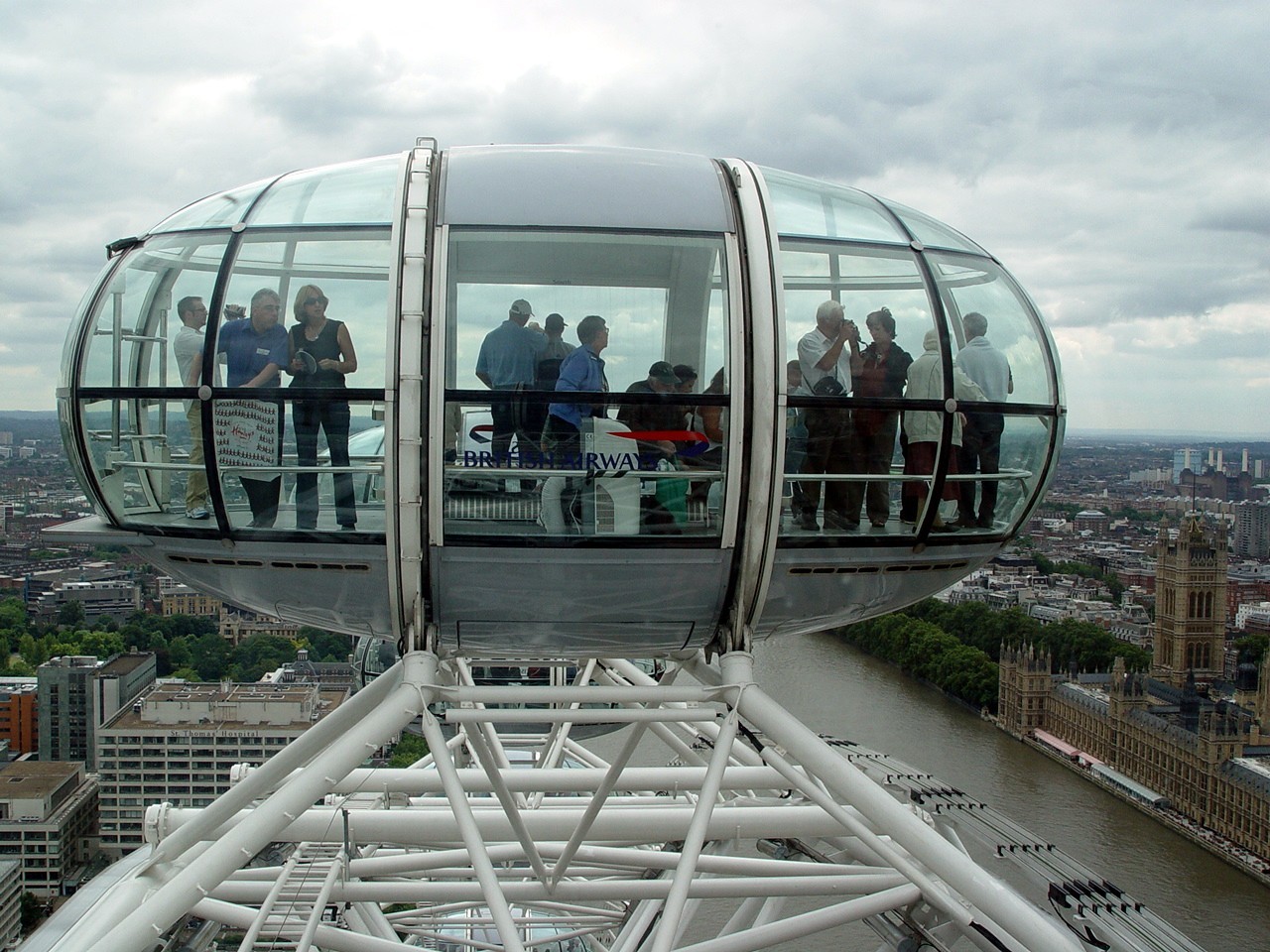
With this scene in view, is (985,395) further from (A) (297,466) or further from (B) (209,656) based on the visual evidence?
(B) (209,656)

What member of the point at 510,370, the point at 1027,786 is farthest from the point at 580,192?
the point at 1027,786

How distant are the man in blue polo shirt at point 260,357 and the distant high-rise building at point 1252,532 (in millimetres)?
74520

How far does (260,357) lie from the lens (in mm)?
4305

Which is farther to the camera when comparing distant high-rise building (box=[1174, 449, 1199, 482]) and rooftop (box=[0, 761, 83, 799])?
distant high-rise building (box=[1174, 449, 1199, 482])

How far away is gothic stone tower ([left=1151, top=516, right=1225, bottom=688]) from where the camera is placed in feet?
146

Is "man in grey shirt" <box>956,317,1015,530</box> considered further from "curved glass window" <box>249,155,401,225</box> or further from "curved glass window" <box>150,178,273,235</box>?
"curved glass window" <box>150,178,273,235</box>

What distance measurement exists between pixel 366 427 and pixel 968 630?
42419mm

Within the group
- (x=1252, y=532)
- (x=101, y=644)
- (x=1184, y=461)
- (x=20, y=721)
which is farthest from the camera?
(x=1184, y=461)

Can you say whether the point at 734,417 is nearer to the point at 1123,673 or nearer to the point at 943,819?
the point at 943,819

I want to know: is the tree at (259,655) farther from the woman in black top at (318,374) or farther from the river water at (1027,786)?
the woman in black top at (318,374)

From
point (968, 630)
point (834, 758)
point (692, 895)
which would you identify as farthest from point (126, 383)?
point (968, 630)

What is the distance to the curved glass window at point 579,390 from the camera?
4242mm

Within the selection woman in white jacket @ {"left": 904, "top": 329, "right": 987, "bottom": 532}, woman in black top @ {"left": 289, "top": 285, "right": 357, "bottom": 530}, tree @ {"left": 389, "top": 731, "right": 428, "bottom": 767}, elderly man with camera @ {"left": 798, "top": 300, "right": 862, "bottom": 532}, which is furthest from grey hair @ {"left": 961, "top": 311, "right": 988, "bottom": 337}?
tree @ {"left": 389, "top": 731, "right": 428, "bottom": 767}

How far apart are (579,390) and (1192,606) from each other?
149 feet
